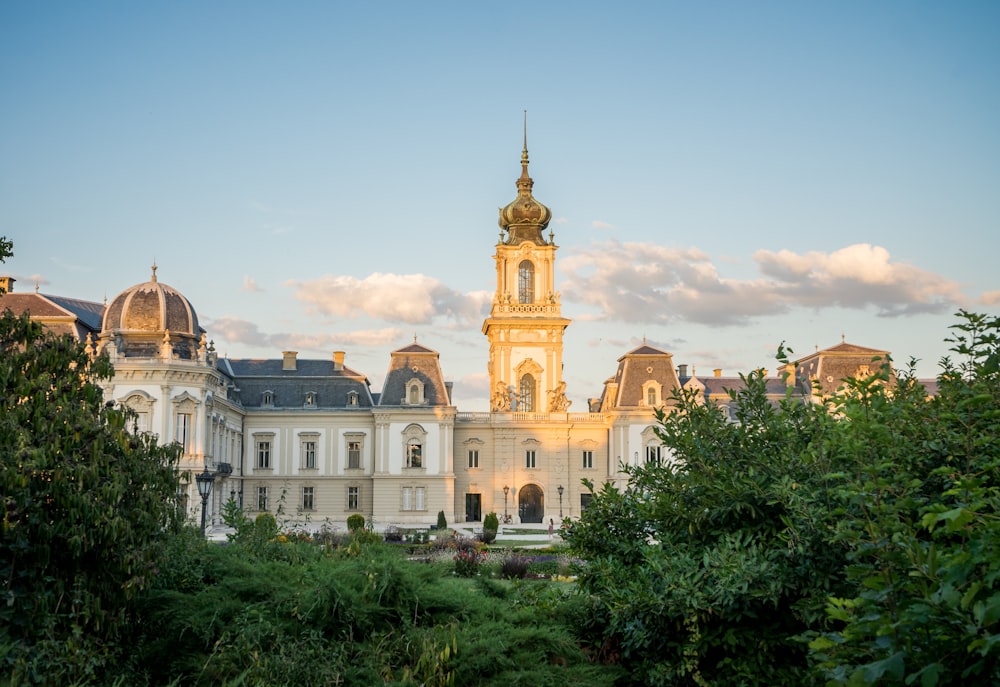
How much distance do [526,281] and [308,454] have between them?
16016mm

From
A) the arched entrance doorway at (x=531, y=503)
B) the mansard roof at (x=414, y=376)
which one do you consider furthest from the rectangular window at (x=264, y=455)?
the arched entrance doorway at (x=531, y=503)

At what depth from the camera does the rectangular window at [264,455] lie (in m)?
55.4

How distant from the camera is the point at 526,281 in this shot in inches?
2256

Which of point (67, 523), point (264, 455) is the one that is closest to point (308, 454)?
point (264, 455)

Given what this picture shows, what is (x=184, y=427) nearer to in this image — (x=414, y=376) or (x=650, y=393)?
(x=414, y=376)

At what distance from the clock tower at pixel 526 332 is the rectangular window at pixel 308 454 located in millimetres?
10428

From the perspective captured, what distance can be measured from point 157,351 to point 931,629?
42011mm

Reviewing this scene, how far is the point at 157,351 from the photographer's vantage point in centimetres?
4350

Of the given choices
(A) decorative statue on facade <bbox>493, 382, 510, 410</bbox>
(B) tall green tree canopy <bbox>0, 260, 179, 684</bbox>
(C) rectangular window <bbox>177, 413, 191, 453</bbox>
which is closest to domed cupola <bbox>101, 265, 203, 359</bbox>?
(C) rectangular window <bbox>177, 413, 191, 453</bbox>

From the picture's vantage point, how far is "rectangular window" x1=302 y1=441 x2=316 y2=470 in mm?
55594

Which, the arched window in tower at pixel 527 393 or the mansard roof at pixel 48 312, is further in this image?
the arched window in tower at pixel 527 393

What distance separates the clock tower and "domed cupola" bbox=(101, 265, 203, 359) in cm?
1804

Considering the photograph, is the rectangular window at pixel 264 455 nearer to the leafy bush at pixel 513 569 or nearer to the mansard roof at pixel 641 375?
the mansard roof at pixel 641 375

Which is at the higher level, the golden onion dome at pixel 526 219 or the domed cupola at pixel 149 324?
the golden onion dome at pixel 526 219
